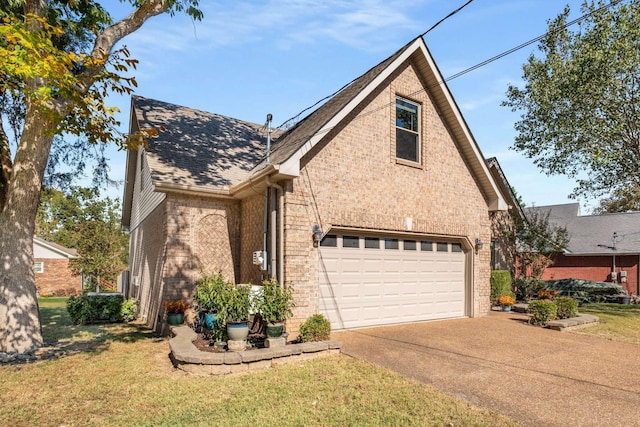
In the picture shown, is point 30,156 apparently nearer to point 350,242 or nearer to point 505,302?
point 350,242

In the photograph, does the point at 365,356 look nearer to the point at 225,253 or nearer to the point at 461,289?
the point at 225,253

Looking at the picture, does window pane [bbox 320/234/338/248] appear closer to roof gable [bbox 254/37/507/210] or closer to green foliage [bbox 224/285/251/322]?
roof gable [bbox 254/37/507/210]

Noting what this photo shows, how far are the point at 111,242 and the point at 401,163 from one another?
22.4 meters

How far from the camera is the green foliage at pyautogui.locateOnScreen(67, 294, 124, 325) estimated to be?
13.1 m

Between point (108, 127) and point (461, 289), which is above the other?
point (108, 127)

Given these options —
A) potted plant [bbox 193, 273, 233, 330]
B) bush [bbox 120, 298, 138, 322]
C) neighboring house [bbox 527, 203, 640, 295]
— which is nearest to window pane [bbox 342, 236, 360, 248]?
potted plant [bbox 193, 273, 233, 330]

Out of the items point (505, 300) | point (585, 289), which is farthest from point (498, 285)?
point (585, 289)

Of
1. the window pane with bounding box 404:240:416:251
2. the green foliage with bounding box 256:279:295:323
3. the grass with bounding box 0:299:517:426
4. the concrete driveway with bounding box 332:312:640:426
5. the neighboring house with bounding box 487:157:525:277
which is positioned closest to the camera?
the grass with bounding box 0:299:517:426

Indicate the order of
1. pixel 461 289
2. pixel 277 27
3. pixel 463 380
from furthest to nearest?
pixel 461 289 < pixel 277 27 < pixel 463 380

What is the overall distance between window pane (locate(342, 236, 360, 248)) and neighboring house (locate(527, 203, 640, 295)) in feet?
70.8

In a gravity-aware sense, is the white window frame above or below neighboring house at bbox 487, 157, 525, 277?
above

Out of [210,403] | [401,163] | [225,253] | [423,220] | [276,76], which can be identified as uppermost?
[276,76]

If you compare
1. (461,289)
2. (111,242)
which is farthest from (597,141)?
(111,242)

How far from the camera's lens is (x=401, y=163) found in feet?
37.8
